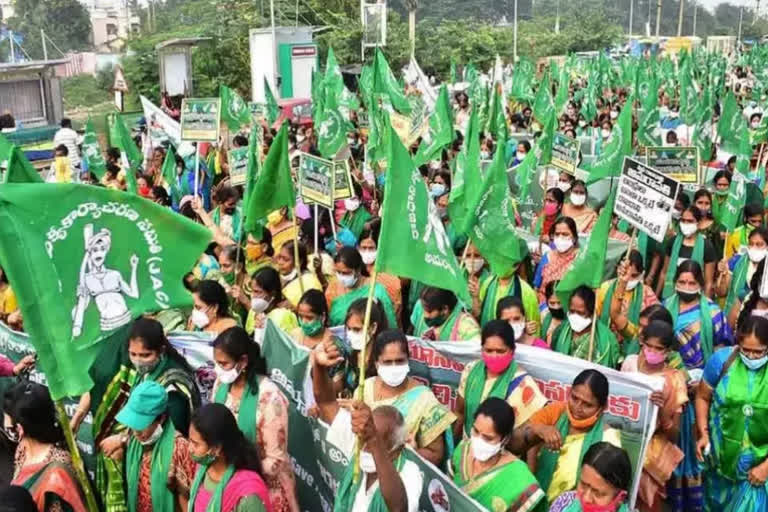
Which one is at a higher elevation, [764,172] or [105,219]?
[105,219]

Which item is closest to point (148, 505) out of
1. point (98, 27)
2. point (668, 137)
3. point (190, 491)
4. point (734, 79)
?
point (190, 491)

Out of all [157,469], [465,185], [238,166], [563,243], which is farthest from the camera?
[238,166]

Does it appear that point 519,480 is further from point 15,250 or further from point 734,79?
point 734,79

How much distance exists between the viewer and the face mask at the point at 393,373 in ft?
13.2

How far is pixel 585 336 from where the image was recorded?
5.16m

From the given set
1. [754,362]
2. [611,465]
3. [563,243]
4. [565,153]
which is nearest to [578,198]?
[565,153]

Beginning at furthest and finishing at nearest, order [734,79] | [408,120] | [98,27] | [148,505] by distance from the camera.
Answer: [98,27] < [734,79] < [408,120] < [148,505]

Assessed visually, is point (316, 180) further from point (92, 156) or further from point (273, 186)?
point (92, 156)

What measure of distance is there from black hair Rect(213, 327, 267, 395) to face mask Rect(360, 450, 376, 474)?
77 cm

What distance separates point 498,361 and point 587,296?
1.11m

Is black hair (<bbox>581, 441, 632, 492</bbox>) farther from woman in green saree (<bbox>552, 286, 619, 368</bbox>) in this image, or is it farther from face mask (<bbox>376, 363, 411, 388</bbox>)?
woman in green saree (<bbox>552, 286, 619, 368</bbox>)

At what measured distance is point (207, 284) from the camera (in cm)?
507

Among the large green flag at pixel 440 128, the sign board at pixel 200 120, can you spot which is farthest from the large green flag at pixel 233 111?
the large green flag at pixel 440 128

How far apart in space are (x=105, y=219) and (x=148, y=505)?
3.91ft
